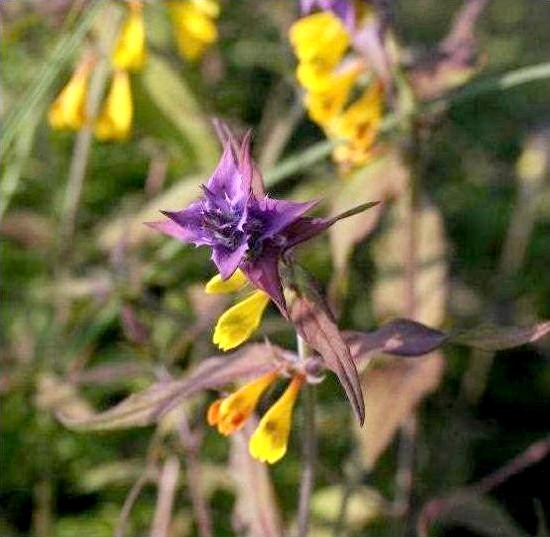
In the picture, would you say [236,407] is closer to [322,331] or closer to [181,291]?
[322,331]

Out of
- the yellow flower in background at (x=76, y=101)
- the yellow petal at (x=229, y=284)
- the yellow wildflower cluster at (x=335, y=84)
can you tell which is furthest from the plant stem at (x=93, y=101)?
→ the yellow petal at (x=229, y=284)

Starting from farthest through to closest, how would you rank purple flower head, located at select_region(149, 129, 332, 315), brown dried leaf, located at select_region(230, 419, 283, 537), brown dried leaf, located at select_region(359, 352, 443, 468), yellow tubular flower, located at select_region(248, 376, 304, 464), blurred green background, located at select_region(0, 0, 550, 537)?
blurred green background, located at select_region(0, 0, 550, 537) < brown dried leaf, located at select_region(359, 352, 443, 468) < brown dried leaf, located at select_region(230, 419, 283, 537) < yellow tubular flower, located at select_region(248, 376, 304, 464) < purple flower head, located at select_region(149, 129, 332, 315)

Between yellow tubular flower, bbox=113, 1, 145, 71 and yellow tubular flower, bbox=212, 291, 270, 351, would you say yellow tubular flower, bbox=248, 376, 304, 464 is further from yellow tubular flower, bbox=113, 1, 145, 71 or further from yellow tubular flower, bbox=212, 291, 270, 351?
yellow tubular flower, bbox=113, 1, 145, 71

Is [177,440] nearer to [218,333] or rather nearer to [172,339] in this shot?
[172,339]

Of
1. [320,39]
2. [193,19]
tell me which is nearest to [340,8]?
[320,39]

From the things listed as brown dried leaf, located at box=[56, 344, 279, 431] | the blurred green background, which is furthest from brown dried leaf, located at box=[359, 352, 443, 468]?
brown dried leaf, located at box=[56, 344, 279, 431]

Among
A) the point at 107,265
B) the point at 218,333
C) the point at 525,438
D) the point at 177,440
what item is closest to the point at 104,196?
the point at 107,265

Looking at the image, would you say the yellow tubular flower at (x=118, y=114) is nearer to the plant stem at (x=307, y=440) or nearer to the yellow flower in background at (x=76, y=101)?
the yellow flower in background at (x=76, y=101)
